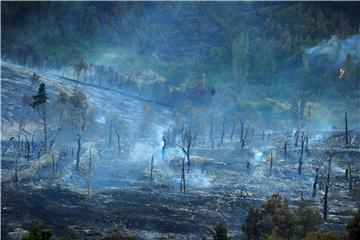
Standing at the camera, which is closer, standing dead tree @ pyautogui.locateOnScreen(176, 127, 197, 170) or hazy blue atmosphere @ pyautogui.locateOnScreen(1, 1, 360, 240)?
hazy blue atmosphere @ pyautogui.locateOnScreen(1, 1, 360, 240)

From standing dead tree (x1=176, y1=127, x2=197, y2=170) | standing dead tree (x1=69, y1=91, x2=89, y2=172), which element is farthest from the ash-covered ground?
standing dead tree (x1=69, y1=91, x2=89, y2=172)

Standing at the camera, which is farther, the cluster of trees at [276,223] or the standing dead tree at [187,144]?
the standing dead tree at [187,144]

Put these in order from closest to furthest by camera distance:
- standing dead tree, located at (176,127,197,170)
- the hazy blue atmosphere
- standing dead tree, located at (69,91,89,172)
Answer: the hazy blue atmosphere, standing dead tree, located at (176,127,197,170), standing dead tree, located at (69,91,89,172)

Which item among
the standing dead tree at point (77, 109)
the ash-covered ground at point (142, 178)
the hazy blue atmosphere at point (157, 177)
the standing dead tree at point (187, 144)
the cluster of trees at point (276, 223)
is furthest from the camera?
the standing dead tree at point (77, 109)

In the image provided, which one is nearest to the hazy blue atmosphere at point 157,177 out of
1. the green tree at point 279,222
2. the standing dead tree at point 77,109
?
the green tree at point 279,222

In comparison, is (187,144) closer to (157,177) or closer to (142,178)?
(157,177)

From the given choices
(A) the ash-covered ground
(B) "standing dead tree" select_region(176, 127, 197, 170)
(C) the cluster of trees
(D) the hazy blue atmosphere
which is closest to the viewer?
(C) the cluster of trees

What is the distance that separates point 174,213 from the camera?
8462 cm

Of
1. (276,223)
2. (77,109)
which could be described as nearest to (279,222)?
(276,223)

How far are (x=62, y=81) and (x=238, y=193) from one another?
11451cm

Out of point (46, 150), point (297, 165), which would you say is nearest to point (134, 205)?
point (46, 150)

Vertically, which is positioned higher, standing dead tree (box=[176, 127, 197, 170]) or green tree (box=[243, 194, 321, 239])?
standing dead tree (box=[176, 127, 197, 170])

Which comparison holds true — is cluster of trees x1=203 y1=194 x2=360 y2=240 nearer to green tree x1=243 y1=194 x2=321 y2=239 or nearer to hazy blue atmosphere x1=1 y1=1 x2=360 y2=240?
green tree x1=243 y1=194 x2=321 y2=239

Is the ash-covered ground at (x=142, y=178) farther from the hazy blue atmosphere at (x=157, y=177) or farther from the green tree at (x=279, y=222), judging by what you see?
the green tree at (x=279, y=222)
